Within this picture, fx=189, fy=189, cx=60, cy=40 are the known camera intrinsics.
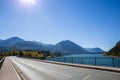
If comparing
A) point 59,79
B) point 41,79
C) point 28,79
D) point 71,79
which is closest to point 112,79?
point 71,79

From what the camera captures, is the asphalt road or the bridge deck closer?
the asphalt road

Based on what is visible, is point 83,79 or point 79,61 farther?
point 79,61

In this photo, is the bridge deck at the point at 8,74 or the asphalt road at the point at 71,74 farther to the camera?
the bridge deck at the point at 8,74

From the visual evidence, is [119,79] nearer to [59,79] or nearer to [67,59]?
[59,79]

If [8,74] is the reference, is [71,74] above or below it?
above

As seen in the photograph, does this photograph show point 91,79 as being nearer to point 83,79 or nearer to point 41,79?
point 83,79

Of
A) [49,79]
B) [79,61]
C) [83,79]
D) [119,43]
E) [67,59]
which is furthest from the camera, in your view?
[119,43]

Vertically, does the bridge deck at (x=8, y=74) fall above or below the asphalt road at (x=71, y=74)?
below

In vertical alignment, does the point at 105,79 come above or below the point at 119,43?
below

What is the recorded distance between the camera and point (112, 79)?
13836 mm

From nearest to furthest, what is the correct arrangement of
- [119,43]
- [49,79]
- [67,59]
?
[49,79], [67,59], [119,43]

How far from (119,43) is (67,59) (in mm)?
147735

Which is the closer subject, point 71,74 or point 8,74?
point 71,74

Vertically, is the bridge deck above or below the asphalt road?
below
